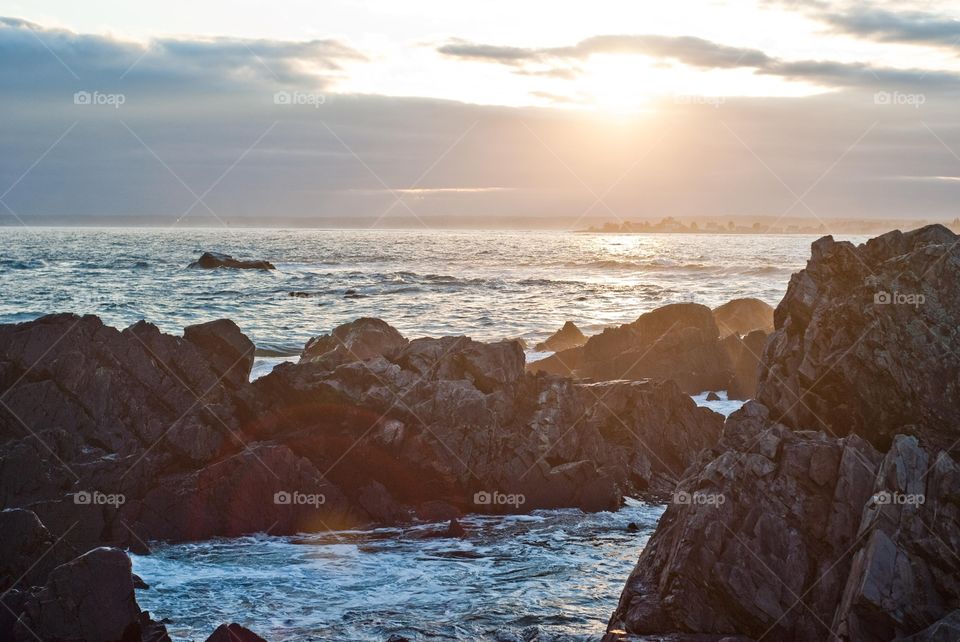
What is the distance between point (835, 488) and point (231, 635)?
9.22 metres

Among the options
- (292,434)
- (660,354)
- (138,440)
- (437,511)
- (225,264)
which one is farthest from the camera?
(225,264)

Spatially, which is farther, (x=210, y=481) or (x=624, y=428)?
(x=624, y=428)

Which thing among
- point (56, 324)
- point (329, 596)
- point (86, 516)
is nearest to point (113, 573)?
point (329, 596)

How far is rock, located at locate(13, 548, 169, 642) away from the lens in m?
13.1

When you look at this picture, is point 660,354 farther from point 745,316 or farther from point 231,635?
point 231,635

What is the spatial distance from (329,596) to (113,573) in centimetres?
441

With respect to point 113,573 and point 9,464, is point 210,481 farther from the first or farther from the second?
point 113,573

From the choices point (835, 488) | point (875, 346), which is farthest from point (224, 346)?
point (835, 488)

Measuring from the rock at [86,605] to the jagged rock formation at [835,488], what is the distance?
7.17 metres

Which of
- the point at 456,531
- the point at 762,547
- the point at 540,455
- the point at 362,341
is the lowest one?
the point at 456,531

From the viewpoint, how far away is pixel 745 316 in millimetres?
48094

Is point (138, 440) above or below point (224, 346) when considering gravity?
below

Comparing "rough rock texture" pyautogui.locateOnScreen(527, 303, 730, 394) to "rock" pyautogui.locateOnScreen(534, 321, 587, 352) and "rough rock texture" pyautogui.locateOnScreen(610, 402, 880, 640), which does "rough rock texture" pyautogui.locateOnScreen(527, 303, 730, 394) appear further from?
"rough rock texture" pyautogui.locateOnScreen(610, 402, 880, 640)

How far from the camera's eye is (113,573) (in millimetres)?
13609
